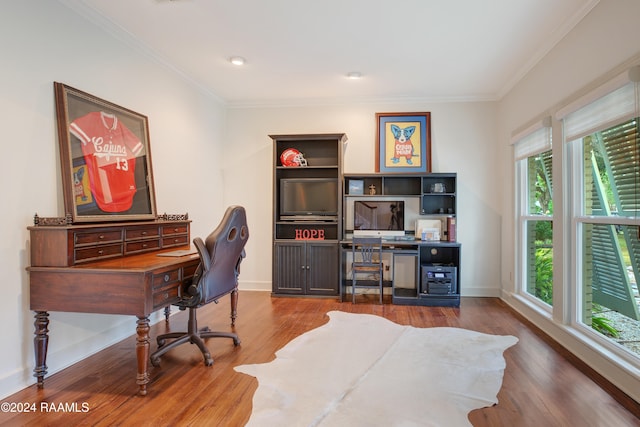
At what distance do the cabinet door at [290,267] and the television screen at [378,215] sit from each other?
2.88ft

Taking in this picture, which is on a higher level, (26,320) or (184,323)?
(26,320)

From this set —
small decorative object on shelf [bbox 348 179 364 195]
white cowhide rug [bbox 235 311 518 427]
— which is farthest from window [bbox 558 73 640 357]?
small decorative object on shelf [bbox 348 179 364 195]

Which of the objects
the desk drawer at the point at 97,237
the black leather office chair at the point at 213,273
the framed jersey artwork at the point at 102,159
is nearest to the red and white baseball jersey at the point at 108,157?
the framed jersey artwork at the point at 102,159

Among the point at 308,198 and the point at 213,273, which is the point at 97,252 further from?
the point at 308,198

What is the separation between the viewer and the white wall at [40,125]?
2375mm

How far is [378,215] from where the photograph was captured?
5.18 metres

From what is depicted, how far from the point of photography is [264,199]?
5484mm

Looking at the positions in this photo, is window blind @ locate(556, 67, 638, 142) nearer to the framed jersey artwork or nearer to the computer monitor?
the computer monitor

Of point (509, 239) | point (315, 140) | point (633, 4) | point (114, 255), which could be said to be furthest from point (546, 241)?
point (114, 255)

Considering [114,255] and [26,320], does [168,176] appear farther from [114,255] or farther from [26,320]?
[26,320]

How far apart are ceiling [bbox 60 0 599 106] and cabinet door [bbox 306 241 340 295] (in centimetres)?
212

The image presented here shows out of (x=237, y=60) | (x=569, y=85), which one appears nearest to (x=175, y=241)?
(x=237, y=60)

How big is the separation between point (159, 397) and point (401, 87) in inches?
168

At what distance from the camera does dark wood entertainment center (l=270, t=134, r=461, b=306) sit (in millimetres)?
4773
